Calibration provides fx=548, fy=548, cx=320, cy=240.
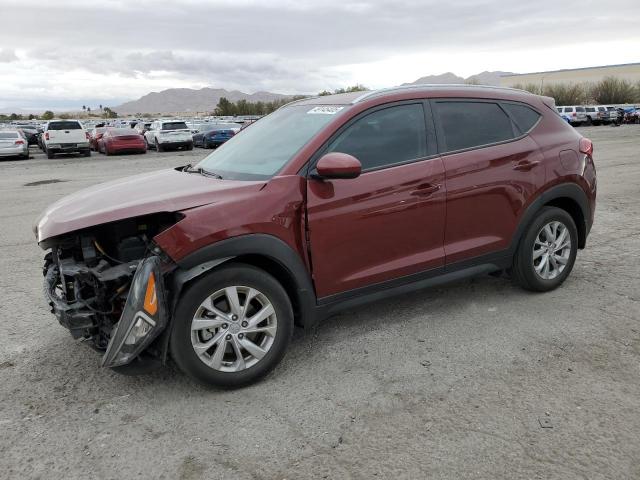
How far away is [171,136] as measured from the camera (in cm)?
2569

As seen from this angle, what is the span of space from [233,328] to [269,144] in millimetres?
1466

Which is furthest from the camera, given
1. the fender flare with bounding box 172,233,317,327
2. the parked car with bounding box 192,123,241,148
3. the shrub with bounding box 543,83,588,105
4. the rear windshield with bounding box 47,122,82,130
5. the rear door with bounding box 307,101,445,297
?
the shrub with bounding box 543,83,588,105

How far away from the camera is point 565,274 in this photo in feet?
15.8

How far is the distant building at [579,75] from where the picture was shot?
3504 inches

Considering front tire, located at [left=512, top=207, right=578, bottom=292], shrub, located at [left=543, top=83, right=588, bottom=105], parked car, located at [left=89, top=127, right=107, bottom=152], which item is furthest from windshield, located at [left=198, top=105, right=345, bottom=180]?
shrub, located at [left=543, top=83, right=588, bottom=105]

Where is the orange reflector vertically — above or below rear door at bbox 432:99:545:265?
below

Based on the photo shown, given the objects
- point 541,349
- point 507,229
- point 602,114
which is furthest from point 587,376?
point 602,114

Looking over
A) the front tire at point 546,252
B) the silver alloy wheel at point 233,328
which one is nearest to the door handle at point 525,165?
the front tire at point 546,252

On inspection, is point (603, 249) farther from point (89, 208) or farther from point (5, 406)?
point (5, 406)

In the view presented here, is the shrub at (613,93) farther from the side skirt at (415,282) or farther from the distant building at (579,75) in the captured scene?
the side skirt at (415,282)

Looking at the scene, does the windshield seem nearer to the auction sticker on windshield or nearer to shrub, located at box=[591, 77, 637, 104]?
the auction sticker on windshield

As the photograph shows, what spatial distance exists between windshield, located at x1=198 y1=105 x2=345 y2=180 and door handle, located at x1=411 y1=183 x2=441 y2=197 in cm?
79

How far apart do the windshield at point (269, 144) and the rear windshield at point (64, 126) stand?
22.0m

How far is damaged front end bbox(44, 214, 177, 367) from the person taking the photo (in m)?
2.99
